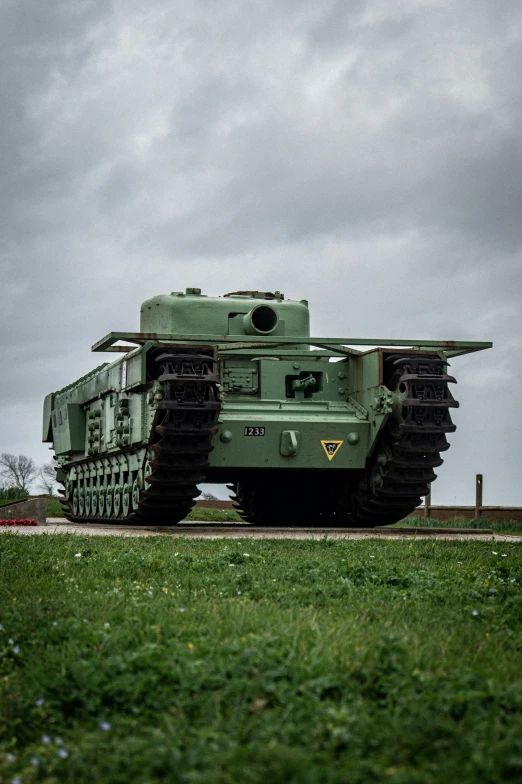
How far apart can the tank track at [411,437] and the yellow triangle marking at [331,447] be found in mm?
695

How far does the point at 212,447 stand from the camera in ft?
50.0

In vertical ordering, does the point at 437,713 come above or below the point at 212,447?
below

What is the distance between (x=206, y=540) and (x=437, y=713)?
27.9 ft

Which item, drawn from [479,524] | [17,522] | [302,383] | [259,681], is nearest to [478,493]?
[479,524]

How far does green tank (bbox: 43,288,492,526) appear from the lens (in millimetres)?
15336

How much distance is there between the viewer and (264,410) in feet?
54.4

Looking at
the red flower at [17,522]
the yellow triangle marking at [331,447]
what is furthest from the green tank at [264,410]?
the red flower at [17,522]

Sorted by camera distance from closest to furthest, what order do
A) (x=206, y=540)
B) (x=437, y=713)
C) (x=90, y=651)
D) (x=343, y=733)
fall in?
(x=343, y=733) → (x=437, y=713) → (x=90, y=651) → (x=206, y=540)

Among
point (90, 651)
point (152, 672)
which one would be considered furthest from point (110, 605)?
point (152, 672)

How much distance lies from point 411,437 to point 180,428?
3.50 meters

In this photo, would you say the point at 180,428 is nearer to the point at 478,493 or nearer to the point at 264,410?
the point at 264,410

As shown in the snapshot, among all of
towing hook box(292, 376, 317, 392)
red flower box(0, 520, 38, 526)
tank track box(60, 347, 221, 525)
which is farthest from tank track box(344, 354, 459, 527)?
red flower box(0, 520, 38, 526)

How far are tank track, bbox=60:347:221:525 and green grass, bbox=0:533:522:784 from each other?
778cm

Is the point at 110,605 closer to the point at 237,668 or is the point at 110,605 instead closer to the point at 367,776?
the point at 237,668
